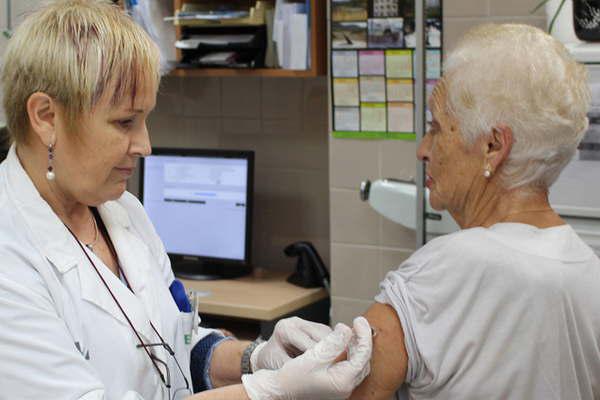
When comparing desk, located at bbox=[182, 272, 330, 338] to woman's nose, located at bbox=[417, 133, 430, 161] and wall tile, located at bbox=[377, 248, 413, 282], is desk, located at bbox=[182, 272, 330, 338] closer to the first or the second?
wall tile, located at bbox=[377, 248, 413, 282]

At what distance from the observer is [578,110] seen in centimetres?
157

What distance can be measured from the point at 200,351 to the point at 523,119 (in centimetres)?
84

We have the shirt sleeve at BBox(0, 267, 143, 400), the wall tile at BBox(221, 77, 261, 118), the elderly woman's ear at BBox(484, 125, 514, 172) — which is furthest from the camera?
the wall tile at BBox(221, 77, 261, 118)

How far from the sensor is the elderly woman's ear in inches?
61.6

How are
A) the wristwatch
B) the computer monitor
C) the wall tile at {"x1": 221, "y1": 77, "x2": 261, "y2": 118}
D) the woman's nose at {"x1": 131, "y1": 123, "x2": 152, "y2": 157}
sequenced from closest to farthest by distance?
1. the woman's nose at {"x1": 131, "y1": 123, "x2": 152, "y2": 157}
2. the wristwatch
3. the computer monitor
4. the wall tile at {"x1": 221, "y1": 77, "x2": 261, "y2": 118}

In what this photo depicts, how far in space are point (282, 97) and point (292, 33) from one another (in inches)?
16.7

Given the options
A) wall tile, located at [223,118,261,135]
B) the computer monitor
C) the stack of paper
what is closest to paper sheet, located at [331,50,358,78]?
the stack of paper

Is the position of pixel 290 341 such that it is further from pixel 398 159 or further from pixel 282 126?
pixel 282 126

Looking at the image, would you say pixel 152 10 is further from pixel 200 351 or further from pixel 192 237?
pixel 200 351

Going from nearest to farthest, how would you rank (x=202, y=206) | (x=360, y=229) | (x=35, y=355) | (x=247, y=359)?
1. (x=35, y=355)
2. (x=247, y=359)
3. (x=360, y=229)
4. (x=202, y=206)

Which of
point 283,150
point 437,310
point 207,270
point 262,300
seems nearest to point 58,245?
point 437,310

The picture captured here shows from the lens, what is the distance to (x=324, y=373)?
1.61m

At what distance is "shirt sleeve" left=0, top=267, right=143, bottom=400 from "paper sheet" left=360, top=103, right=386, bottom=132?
206cm

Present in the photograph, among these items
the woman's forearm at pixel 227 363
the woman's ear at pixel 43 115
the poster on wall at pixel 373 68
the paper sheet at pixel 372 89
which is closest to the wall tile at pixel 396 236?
the poster on wall at pixel 373 68
